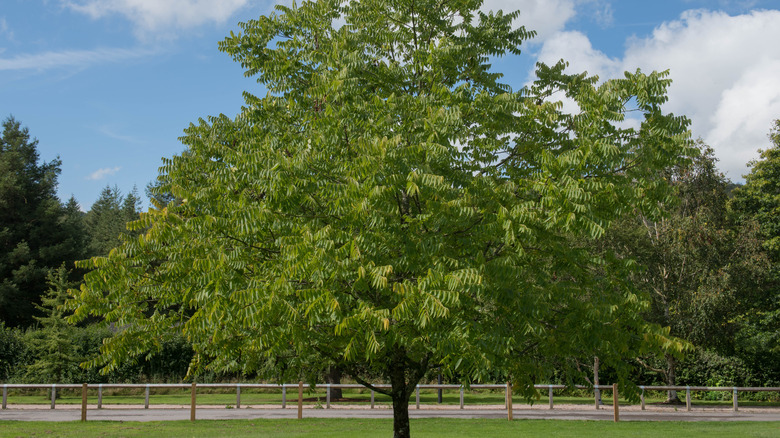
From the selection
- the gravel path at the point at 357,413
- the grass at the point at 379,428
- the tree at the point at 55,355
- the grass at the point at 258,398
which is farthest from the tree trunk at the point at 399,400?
the tree at the point at 55,355

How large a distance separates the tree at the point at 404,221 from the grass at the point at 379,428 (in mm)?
7506

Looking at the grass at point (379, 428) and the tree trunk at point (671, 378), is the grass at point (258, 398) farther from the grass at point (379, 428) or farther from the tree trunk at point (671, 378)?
the grass at point (379, 428)

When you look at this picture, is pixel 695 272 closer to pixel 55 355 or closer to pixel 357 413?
pixel 357 413

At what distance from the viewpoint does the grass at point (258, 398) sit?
32.9 m

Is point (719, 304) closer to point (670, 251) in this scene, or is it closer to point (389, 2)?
point (670, 251)

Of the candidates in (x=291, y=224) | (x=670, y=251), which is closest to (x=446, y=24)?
(x=291, y=224)

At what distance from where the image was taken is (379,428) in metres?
20.0

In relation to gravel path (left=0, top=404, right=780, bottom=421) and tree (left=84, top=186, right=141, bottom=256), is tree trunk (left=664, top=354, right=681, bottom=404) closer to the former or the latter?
gravel path (left=0, top=404, right=780, bottom=421)

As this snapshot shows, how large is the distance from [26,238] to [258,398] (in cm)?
3827

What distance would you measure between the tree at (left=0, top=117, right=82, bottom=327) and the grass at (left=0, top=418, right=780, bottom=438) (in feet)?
133

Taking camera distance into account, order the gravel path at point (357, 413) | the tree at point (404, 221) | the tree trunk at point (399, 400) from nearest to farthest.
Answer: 1. the tree at point (404, 221)
2. the tree trunk at point (399, 400)
3. the gravel path at point (357, 413)

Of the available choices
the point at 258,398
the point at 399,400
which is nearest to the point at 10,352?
the point at 258,398

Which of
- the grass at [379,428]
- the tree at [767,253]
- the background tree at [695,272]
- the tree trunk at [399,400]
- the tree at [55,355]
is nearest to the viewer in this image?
the tree trunk at [399,400]

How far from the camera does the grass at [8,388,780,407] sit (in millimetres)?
32906
